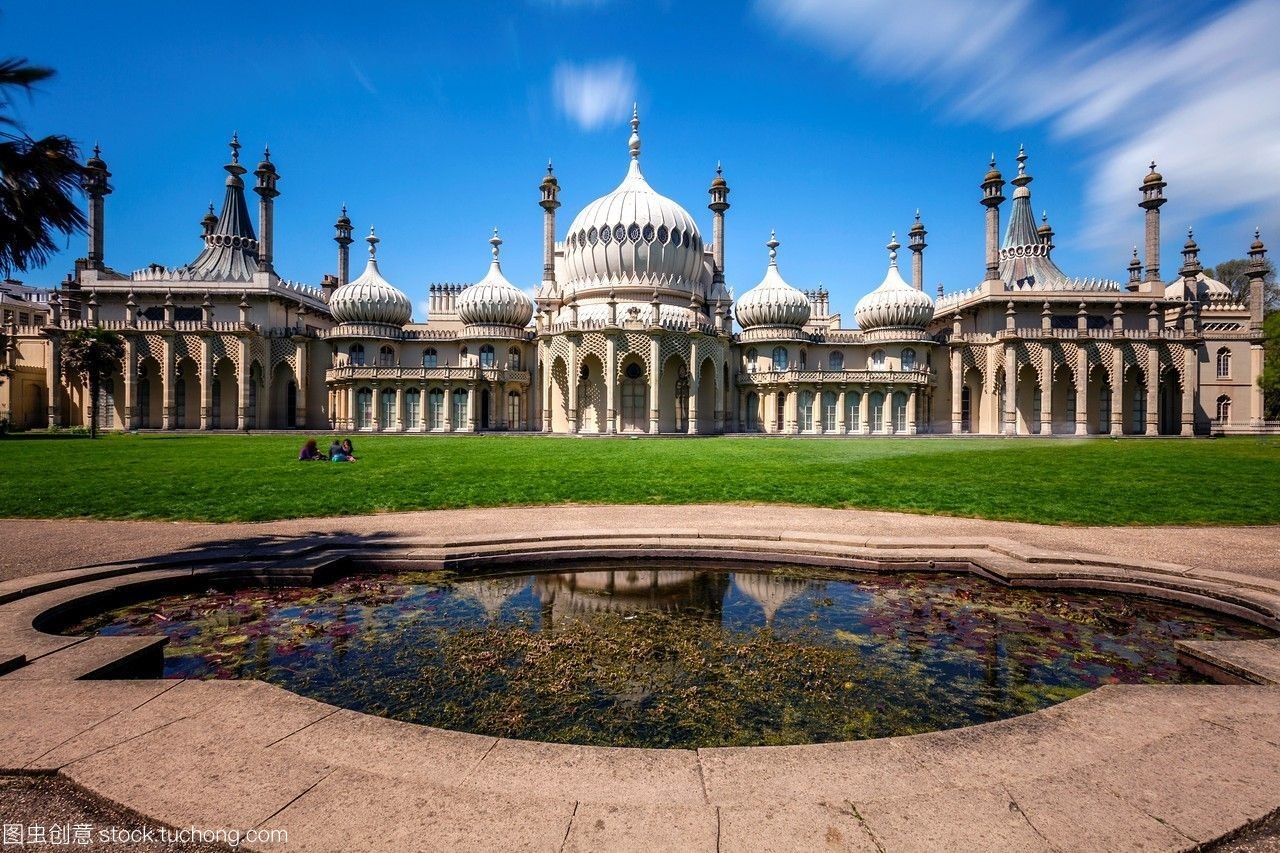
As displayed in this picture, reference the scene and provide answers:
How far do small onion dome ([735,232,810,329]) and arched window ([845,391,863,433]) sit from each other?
6.67m

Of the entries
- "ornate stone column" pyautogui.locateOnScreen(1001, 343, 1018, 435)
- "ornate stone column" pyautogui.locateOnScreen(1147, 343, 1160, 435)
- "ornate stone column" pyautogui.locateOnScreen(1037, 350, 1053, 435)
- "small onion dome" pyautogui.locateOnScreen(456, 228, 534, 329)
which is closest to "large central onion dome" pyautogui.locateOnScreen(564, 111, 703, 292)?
"small onion dome" pyautogui.locateOnScreen(456, 228, 534, 329)

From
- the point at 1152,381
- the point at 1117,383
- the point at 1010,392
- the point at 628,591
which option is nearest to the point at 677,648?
the point at 628,591

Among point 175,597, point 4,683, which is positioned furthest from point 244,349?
point 4,683

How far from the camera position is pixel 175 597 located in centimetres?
659

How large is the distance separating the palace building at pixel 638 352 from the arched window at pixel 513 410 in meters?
0.11

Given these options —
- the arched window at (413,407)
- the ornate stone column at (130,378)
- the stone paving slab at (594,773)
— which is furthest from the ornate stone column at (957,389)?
the ornate stone column at (130,378)

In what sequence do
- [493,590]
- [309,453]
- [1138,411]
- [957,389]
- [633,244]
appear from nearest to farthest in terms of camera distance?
[493,590] < [309,453] < [633,244] < [1138,411] < [957,389]

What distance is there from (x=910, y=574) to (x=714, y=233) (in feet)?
159

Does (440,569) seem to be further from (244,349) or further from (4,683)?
(244,349)

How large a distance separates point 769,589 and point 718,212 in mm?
49584

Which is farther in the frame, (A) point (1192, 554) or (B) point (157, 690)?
(A) point (1192, 554)

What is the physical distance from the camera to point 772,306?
4594 cm

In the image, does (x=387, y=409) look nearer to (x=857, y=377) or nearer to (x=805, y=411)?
(x=805, y=411)

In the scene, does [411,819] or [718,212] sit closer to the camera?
[411,819]
